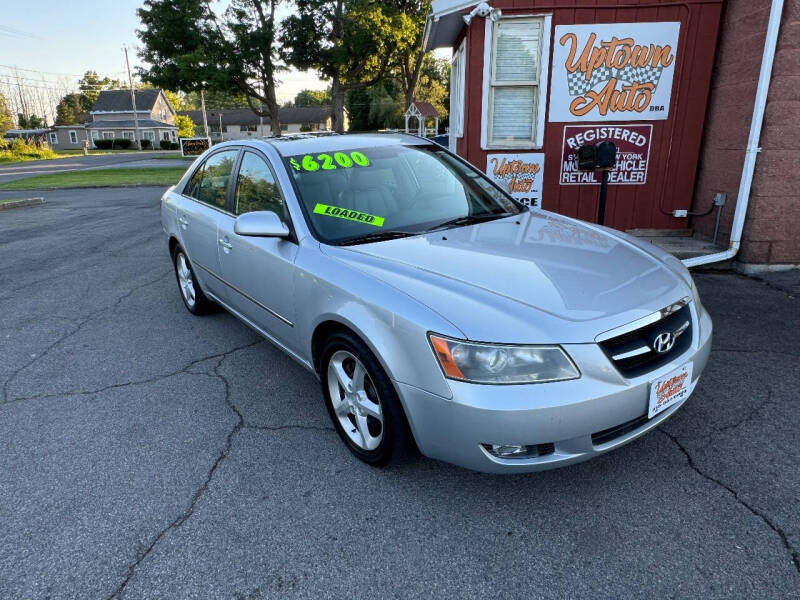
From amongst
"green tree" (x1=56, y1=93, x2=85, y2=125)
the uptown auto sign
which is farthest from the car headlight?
"green tree" (x1=56, y1=93, x2=85, y2=125)

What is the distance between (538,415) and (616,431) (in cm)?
44

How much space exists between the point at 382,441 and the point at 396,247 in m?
0.97

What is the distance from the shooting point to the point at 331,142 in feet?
11.7

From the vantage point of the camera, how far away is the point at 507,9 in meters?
6.20

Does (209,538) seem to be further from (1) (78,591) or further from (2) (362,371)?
(2) (362,371)

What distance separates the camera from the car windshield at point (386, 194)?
2988 mm

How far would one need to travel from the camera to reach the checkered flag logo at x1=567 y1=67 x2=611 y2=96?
6344 mm

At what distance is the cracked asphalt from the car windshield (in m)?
1.18

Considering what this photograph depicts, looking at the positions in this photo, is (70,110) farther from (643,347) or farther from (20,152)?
(643,347)

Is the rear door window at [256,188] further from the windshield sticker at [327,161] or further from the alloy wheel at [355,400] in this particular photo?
the alloy wheel at [355,400]

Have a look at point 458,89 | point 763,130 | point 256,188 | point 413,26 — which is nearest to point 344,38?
point 413,26

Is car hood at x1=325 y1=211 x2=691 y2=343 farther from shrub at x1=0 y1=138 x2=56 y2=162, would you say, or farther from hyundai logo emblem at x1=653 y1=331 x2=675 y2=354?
shrub at x1=0 y1=138 x2=56 y2=162

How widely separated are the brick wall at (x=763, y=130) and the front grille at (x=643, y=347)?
4122mm

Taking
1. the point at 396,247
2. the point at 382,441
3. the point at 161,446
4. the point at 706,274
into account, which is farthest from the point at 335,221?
the point at 706,274
